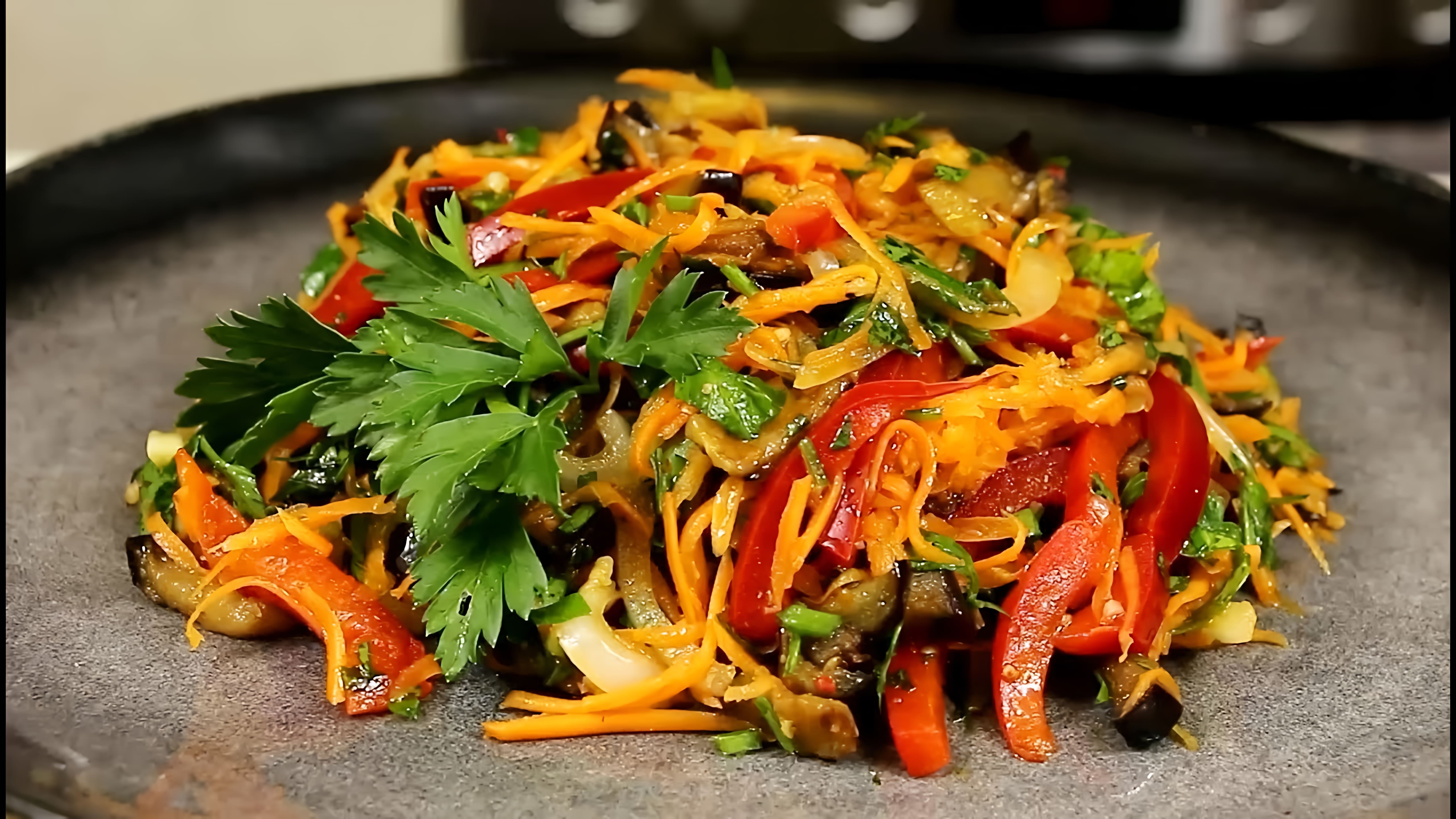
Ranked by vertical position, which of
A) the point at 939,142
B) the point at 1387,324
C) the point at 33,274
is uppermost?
the point at 939,142

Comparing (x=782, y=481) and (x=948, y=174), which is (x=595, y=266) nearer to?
(x=782, y=481)

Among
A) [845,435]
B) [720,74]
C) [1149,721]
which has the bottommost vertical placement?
[1149,721]

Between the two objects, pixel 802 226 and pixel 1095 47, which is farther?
pixel 1095 47

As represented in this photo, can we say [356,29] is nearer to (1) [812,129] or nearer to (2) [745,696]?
(1) [812,129]

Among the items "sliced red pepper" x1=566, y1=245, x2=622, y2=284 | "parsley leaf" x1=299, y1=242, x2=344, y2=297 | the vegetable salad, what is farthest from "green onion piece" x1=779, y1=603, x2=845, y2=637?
"parsley leaf" x1=299, y1=242, x2=344, y2=297

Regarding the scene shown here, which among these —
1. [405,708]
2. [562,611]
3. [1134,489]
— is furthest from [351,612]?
[1134,489]

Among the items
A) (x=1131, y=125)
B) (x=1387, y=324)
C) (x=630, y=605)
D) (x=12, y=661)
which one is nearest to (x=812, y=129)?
(x=1131, y=125)

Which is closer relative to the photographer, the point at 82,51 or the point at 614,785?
the point at 614,785
